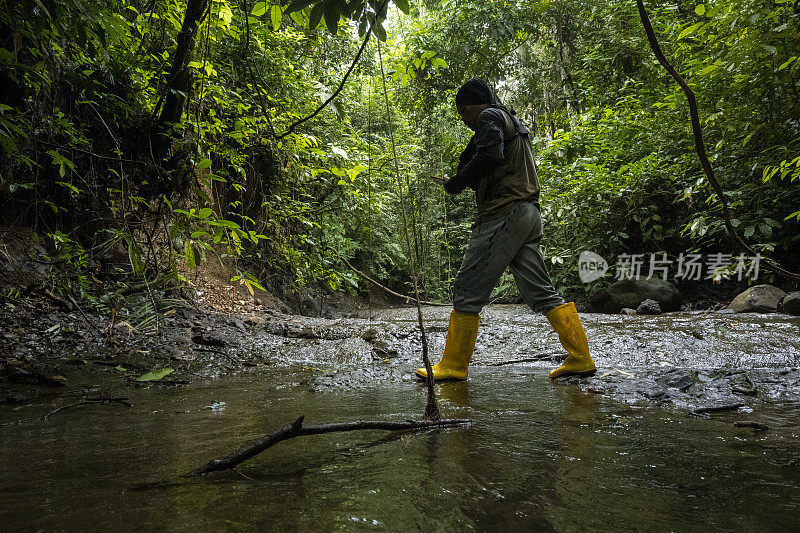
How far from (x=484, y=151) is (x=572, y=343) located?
149cm

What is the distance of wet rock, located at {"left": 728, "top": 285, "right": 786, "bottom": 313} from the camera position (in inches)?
207

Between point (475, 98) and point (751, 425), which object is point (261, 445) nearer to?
point (751, 425)

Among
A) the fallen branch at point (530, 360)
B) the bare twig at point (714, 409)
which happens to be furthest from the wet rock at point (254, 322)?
the bare twig at point (714, 409)

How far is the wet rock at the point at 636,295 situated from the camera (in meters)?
6.66

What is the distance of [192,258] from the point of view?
2037 mm

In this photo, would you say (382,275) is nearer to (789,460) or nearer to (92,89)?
(92,89)

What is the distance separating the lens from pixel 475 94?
11.1 feet

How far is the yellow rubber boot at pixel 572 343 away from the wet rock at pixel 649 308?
3.84m

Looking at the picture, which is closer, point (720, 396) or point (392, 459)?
point (392, 459)

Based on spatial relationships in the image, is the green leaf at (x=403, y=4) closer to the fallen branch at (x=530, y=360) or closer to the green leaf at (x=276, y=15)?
the green leaf at (x=276, y=15)

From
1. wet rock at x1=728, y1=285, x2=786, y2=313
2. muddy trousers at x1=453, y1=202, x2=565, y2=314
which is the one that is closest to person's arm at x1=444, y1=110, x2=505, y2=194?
muddy trousers at x1=453, y1=202, x2=565, y2=314

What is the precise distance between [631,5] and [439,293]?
8968 mm

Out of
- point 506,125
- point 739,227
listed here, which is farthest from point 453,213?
point 506,125

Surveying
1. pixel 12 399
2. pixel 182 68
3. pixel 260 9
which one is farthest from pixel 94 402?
pixel 182 68
